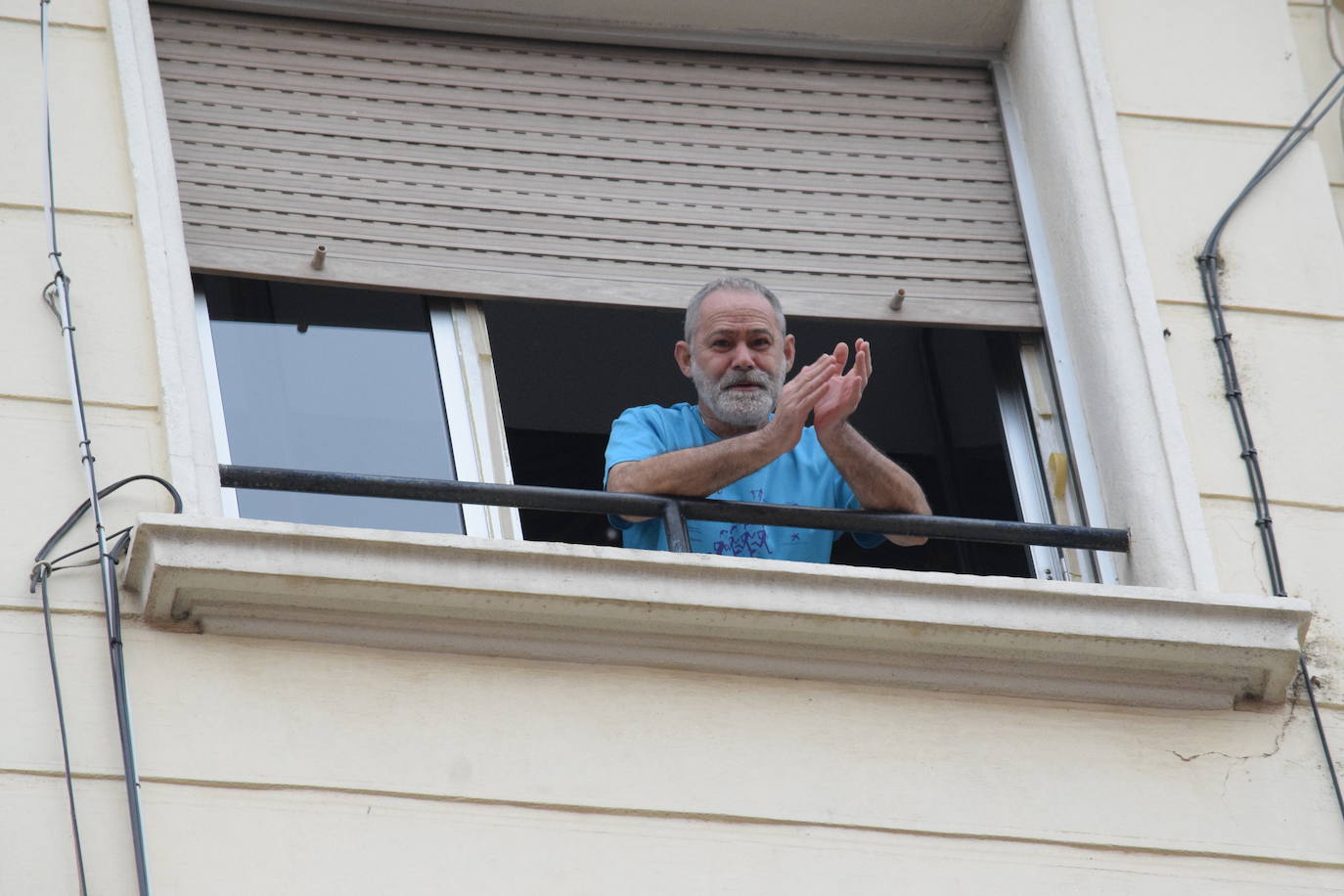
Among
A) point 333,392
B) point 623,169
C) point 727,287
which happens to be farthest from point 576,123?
point 333,392

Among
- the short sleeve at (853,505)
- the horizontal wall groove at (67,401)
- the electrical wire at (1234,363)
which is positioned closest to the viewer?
the horizontal wall groove at (67,401)

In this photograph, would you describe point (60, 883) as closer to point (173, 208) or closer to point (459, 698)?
point (459, 698)

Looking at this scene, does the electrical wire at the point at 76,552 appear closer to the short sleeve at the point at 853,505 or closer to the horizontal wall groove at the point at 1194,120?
the short sleeve at the point at 853,505

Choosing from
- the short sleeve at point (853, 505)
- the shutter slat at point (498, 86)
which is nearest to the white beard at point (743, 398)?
the short sleeve at point (853, 505)

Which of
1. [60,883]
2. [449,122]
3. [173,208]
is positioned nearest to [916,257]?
[449,122]

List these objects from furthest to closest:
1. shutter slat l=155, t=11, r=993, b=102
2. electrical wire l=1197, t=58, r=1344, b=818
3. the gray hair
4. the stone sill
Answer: shutter slat l=155, t=11, r=993, b=102 < the gray hair < electrical wire l=1197, t=58, r=1344, b=818 < the stone sill

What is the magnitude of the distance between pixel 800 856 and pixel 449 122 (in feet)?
7.31

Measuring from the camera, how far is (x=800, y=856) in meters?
4.37

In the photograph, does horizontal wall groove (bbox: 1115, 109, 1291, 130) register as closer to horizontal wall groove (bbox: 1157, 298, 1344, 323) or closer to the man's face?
horizontal wall groove (bbox: 1157, 298, 1344, 323)

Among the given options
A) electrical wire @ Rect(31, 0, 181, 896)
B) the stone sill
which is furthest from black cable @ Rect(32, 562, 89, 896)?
the stone sill

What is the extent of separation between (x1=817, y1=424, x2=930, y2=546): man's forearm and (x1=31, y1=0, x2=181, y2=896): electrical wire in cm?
140

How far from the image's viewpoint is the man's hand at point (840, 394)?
475cm

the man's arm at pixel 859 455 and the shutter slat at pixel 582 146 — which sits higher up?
the shutter slat at pixel 582 146

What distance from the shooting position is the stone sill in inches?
173
